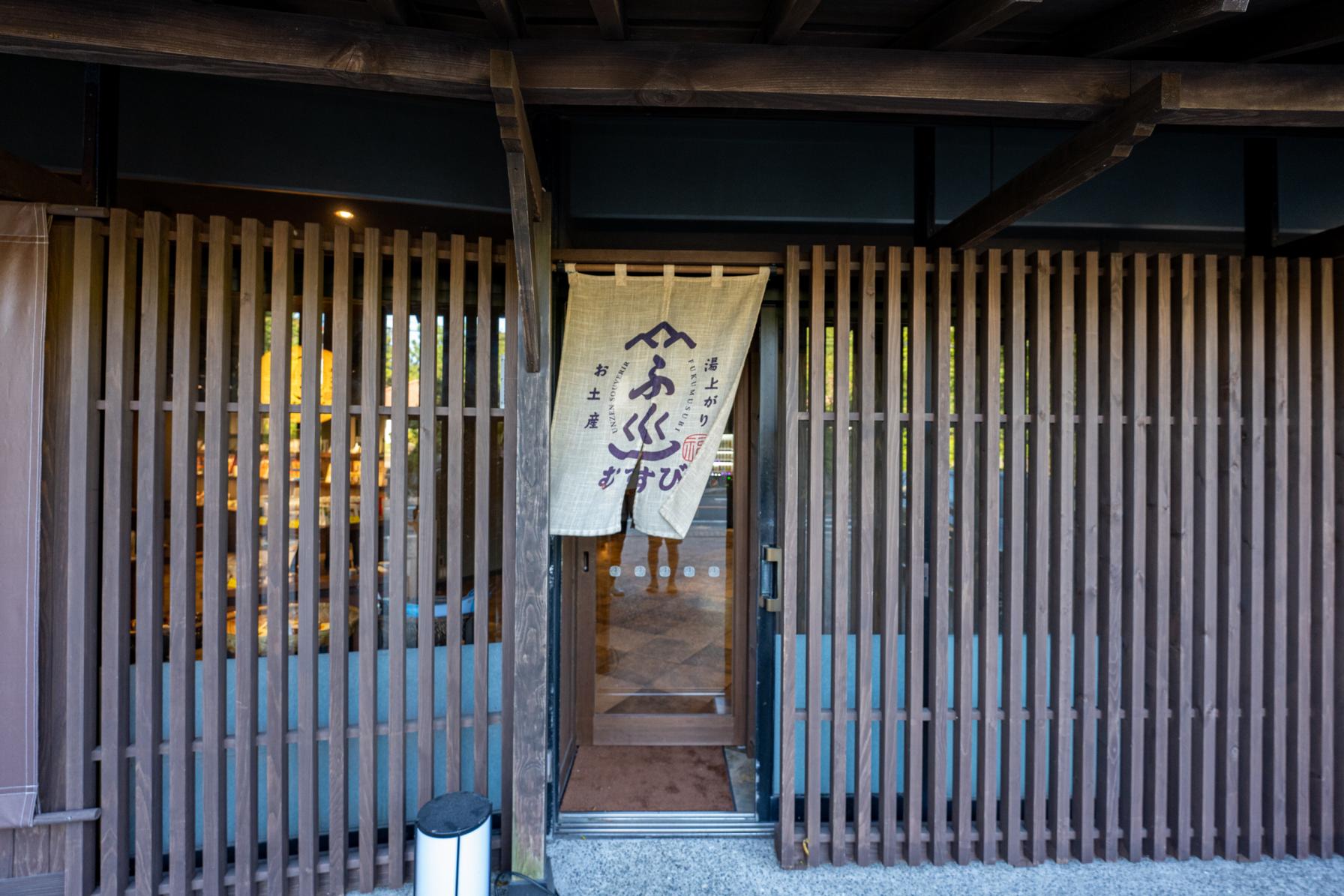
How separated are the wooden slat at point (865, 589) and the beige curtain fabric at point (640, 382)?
0.57m

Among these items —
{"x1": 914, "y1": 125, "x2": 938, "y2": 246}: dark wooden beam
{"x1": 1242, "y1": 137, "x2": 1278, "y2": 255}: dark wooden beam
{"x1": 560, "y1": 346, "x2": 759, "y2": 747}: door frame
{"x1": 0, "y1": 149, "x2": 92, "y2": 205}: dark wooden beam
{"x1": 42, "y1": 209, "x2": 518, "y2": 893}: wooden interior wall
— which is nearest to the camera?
{"x1": 0, "y1": 149, "x2": 92, "y2": 205}: dark wooden beam

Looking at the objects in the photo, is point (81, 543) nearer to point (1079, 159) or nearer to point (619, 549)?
point (619, 549)

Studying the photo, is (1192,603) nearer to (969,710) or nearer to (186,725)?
(969,710)

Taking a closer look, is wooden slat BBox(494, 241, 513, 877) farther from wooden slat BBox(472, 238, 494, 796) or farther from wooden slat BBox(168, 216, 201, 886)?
wooden slat BBox(168, 216, 201, 886)

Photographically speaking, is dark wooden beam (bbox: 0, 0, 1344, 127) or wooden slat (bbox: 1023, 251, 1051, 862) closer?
dark wooden beam (bbox: 0, 0, 1344, 127)

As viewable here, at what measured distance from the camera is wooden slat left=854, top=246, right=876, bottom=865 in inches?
125

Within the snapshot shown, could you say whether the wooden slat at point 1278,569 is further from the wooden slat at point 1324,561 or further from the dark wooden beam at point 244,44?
the dark wooden beam at point 244,44

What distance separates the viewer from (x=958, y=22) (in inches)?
90.0

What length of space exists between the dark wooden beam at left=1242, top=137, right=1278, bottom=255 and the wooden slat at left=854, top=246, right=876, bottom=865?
2624mm

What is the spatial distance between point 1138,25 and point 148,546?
4.80 meters

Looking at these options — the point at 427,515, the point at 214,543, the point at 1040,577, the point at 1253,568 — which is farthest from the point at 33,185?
the point at 1253,568

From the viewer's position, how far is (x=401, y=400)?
120 inches

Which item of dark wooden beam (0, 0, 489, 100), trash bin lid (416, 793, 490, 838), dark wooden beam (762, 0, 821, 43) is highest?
dark wooden beam (762, 0, 821, 43)

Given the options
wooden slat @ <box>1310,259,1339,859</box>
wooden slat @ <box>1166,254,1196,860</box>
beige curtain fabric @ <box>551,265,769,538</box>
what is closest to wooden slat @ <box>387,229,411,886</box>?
beige curtain fabric @ <box>551,265,769,538</box>
